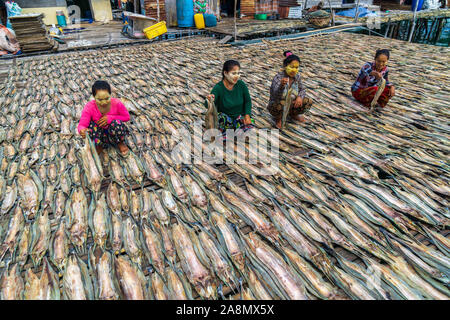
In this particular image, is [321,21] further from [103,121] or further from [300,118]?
[103,121]

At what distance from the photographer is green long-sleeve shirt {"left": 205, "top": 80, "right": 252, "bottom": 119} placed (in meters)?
3.07

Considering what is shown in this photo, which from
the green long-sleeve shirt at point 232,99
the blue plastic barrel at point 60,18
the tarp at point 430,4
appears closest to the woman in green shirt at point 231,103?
the green long-sleeve shirt at point 232,99

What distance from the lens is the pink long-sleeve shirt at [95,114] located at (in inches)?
109

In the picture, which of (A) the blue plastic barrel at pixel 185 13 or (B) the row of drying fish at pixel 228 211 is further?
(A) the blue plastic barrel at pixel 185 13

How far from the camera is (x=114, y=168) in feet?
9.21

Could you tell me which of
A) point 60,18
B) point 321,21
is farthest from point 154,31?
point 60,18

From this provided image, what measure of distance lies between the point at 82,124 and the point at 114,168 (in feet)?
1.88

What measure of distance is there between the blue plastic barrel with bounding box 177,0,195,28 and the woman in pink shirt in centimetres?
1048

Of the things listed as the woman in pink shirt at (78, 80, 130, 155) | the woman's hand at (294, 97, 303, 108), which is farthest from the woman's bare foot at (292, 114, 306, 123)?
the woman in pink shirt at (78, 80, 130, 155)

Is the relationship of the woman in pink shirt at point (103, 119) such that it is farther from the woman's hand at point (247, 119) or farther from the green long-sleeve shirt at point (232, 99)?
the woman's hand at point (247, 119)

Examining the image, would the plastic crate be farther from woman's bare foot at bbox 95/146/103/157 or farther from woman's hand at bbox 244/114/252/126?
woman's hand at bbox 244/114/252/126

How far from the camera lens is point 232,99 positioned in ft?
10.3
